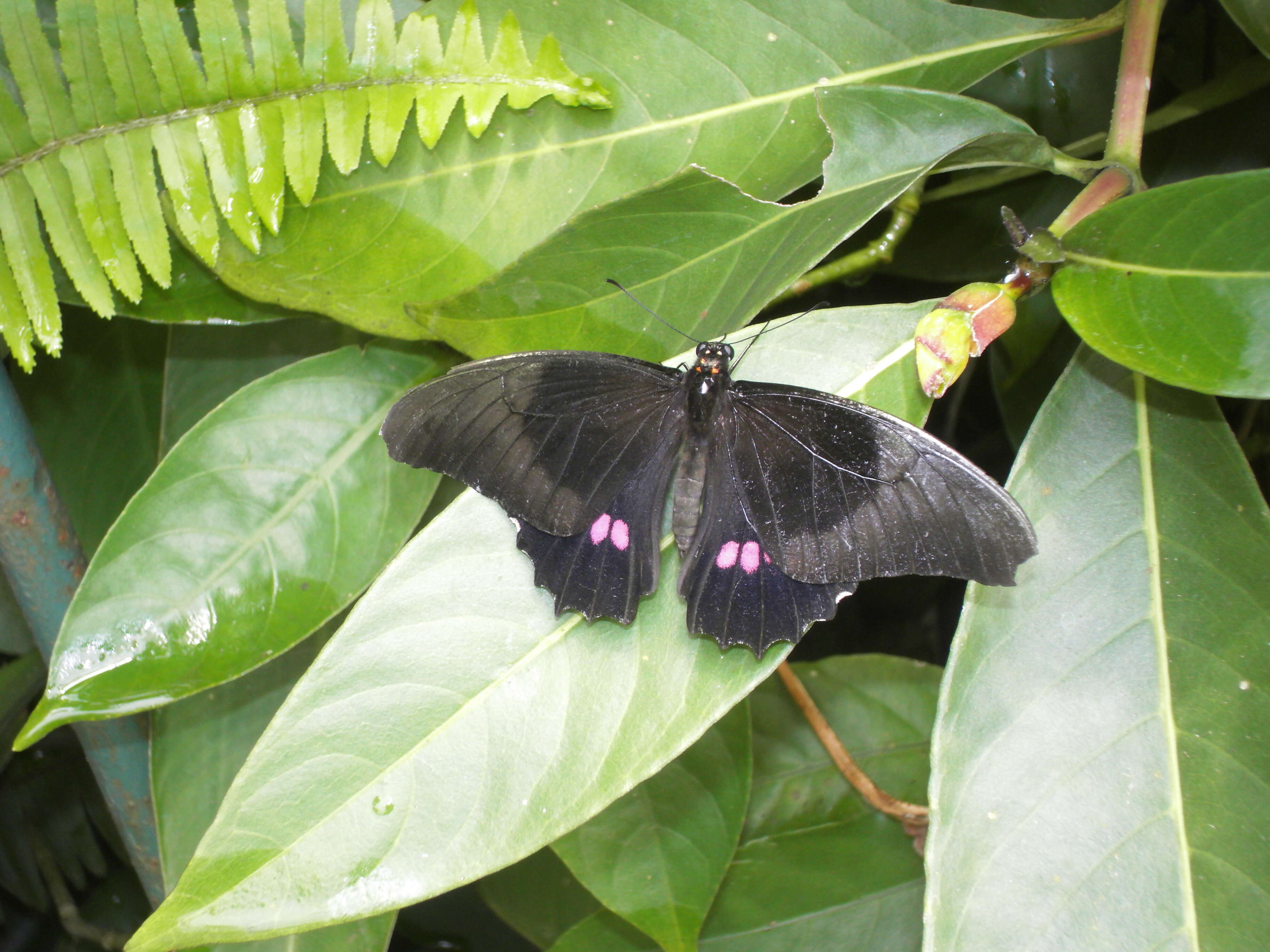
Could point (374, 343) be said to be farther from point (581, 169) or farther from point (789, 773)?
point (789, 773)

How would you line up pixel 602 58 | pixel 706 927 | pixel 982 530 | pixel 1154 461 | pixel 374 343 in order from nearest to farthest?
pixel 982 530 < pixel 1154 461 < pixel 602 58 < pixel 374 343 < pixel 706 927

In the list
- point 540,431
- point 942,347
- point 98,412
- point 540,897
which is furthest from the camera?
point 540,897

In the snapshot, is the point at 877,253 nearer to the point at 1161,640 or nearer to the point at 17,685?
the point at 1161,640

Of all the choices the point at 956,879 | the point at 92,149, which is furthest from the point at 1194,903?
the point at 92,149

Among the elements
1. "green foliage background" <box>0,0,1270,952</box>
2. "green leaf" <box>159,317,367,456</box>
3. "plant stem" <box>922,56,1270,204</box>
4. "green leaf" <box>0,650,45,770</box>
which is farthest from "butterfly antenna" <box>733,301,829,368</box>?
"green leaf" <box>0,650,45,770</box>

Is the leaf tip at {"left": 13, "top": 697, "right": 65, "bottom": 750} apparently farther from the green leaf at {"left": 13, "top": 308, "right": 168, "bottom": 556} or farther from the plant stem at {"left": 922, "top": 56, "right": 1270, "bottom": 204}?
the plant stem at {"left": 922, "top": 56, "right": 1270, "bottom": 204}

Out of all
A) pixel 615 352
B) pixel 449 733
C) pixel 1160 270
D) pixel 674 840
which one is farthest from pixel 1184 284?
pixel 674 840

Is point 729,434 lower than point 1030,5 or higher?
lower

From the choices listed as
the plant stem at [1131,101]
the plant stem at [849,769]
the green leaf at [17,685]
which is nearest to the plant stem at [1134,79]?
the plant stem at [1131,101]
